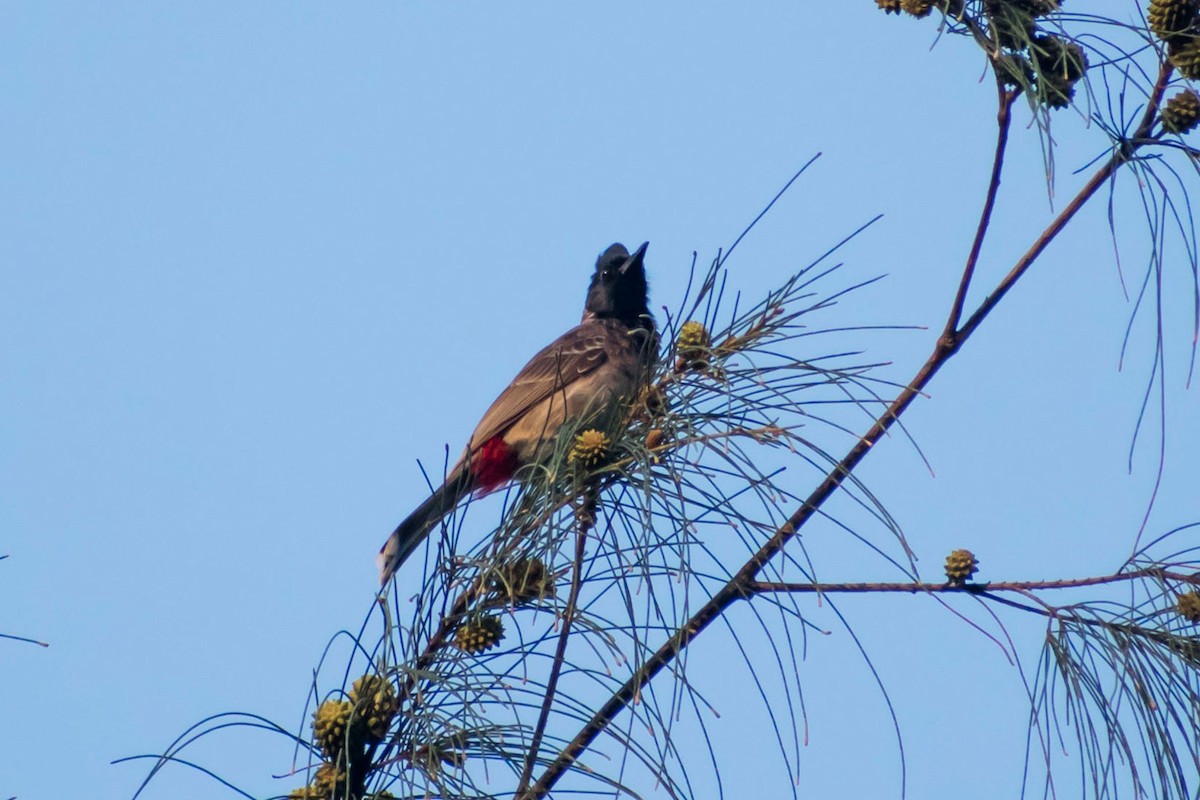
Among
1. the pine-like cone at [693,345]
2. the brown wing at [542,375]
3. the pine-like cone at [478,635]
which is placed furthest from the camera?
the brown wing at [542,375]

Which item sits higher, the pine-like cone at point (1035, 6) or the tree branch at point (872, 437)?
the pine-like cone at point (1035, 6)

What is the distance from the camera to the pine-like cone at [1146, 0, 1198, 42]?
2.31m

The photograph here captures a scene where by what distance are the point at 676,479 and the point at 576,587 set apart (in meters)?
0.28

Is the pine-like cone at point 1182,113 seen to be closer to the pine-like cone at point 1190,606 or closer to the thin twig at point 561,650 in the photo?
the pine-like cone at point 1190,606

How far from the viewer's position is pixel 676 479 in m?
2.24

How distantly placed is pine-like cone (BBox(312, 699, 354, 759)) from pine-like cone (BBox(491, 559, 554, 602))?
0.32 meters

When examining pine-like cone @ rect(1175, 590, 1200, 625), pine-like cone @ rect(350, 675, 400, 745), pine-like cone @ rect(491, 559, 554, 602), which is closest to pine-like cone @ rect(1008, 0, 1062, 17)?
pine-like cone @ rect(1175, 590, 1200, 625)

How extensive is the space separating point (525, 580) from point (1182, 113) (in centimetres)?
138

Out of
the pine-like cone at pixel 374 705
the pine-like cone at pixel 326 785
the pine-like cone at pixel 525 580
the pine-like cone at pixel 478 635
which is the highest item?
the pine-like cone at pixel 525 580

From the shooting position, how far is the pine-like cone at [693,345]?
101 inches

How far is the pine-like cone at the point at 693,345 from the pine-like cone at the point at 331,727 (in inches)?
39.8

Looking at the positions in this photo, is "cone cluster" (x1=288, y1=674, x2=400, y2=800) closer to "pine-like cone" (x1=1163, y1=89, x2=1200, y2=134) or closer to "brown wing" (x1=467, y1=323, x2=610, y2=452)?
"pine-like cone" (x1=1163, y1=89, x2=1200, y2=134)

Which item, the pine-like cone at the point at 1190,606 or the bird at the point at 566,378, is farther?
the bird at the point at 566,378

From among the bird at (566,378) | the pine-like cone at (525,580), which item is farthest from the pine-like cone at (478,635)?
the bird at (566,378)
